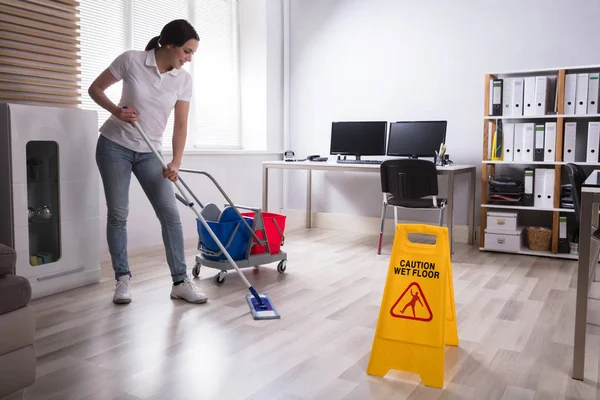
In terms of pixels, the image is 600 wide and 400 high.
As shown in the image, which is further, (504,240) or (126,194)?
(504,240)

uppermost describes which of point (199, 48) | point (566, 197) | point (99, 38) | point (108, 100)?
point (199, 48)

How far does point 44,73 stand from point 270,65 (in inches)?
99.7

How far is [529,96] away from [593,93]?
1.34 ft

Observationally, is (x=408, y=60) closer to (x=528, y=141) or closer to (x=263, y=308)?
(x=528, y=141)

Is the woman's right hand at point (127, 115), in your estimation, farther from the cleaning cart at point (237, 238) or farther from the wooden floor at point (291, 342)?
the wooden floor at point (291, 342)

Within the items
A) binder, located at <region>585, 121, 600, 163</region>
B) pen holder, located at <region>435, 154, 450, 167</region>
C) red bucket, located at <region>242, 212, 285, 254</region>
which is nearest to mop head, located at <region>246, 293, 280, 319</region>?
red bucket, located at <region>242, 212, 285, 254</region>

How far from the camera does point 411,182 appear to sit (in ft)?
12.7

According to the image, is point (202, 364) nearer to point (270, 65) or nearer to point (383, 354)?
point (383, 354)

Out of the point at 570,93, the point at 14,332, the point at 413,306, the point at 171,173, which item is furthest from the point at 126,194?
the point at 570,93

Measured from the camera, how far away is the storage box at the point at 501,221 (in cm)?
405

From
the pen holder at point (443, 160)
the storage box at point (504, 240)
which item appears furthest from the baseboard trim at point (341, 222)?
the pen holder at point (443, 160)

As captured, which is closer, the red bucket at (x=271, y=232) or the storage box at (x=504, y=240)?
the red bucket at (x=271, y=232)

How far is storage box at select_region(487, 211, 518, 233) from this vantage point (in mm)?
4051

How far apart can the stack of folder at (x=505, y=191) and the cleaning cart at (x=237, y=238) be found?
1.72 meters
